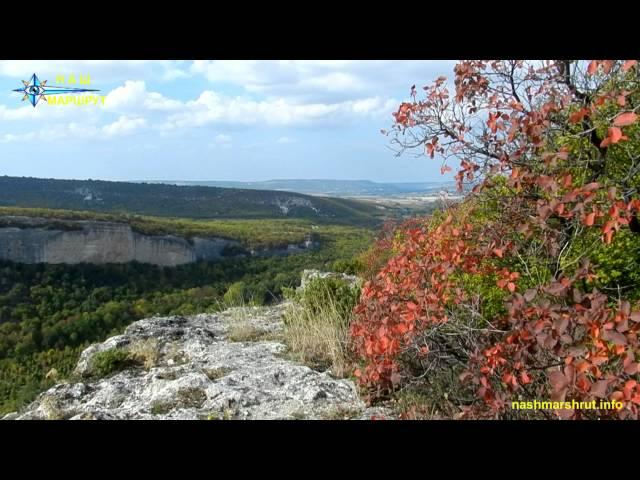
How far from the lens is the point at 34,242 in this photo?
96.2 ft

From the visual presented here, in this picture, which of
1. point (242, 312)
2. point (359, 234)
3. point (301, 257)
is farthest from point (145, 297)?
point (359, 234)

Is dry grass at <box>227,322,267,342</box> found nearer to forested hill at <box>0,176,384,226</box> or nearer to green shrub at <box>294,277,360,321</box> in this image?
green shrub at <box>294,277,360,321</box>

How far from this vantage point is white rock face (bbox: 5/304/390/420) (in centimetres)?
445

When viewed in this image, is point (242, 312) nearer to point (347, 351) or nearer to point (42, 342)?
point (347, 351)

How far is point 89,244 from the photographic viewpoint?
3142 cm

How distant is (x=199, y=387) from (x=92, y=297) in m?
23.1

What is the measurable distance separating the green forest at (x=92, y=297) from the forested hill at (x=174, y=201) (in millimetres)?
21662

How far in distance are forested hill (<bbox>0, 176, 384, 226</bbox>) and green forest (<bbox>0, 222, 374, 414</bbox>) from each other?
2166 centimetres

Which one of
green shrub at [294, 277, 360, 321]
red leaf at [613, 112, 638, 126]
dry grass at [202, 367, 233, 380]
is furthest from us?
green shrub at [294, 277, 360, 321]

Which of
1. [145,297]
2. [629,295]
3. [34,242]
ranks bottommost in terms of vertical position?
[145,297]

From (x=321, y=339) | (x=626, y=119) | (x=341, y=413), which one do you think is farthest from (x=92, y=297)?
(x=626, y=119)

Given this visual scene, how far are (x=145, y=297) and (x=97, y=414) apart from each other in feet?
79.3

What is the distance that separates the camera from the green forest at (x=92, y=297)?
17062 millimetres

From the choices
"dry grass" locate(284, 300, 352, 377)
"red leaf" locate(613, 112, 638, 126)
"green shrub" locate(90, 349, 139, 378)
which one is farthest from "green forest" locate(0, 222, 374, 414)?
"red leaf" locate(613, 112, 638, 126)
